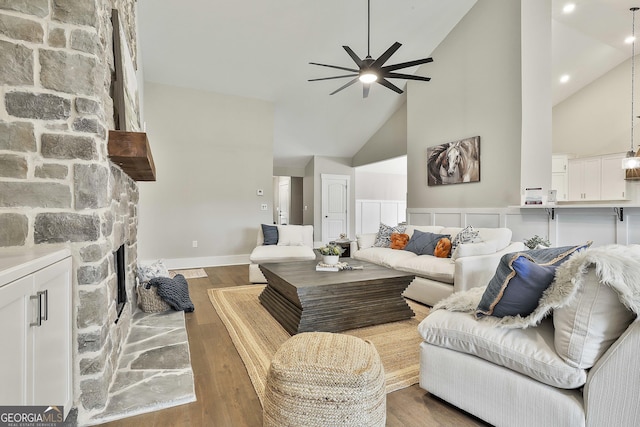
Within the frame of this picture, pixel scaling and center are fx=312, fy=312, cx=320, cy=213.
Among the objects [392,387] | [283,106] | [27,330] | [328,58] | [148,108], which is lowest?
[392,387]

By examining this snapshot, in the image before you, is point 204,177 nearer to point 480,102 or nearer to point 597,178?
point 480,102

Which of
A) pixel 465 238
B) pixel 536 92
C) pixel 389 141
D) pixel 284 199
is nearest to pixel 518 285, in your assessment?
pixel 465 238

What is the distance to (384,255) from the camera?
4.21m

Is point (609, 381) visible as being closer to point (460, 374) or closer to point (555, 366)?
point (555, 366)

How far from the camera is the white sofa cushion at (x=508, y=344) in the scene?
1.32m

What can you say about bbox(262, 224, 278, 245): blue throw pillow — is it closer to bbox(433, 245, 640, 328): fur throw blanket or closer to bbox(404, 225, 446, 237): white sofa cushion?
bbox(404, 225, 446, 237): white sofa cushion

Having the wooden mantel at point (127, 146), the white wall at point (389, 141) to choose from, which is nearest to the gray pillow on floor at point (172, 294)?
the wooden mantel at point (127, 146)

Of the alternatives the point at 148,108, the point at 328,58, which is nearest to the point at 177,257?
the point at 148,108

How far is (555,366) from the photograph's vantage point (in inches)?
52.0

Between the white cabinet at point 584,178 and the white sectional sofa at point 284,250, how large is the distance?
577cm

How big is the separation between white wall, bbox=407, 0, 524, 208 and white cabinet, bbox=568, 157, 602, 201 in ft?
11.1

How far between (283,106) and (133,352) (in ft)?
17.6

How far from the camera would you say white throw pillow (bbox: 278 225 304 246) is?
16.9ft

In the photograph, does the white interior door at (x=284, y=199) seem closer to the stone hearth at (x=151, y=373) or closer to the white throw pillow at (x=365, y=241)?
the white throw pillow at (x=365, y=241)
